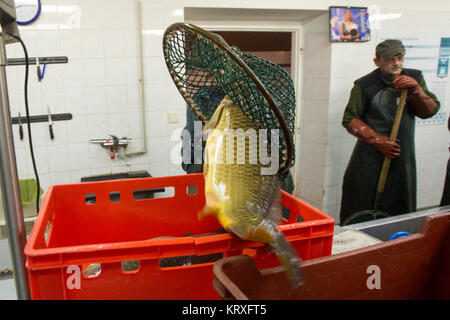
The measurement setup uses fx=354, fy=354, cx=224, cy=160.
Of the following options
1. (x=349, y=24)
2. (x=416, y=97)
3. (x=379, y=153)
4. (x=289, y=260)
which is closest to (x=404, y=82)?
(x=416, y=97)

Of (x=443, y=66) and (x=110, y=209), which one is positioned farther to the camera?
(x=443, y=66)

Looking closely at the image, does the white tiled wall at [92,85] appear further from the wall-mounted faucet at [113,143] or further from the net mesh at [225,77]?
the net mesh at [225,77]

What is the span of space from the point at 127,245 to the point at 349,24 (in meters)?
2.88

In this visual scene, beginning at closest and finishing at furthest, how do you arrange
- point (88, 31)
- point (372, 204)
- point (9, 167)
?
point (9, 167) → point (88, 31) → point (372, 204)

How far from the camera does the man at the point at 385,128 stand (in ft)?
7.95

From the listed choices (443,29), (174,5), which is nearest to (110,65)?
(174,5)

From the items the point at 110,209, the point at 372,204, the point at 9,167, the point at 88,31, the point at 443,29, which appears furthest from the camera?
the point at 443,29

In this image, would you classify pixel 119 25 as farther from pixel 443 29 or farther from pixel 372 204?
pixel 443 29

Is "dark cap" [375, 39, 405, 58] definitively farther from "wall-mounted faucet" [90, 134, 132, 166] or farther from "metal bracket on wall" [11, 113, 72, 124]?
"metal bracket on wall" [11, 113, 72, 124]

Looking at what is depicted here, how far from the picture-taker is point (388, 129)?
2.50m

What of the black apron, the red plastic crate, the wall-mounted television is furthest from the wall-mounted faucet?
the wall-mounted television

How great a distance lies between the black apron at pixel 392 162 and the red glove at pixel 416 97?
62 millimetres

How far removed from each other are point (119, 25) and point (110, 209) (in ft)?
6.06

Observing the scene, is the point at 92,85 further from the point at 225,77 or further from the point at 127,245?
the point at 127,245
